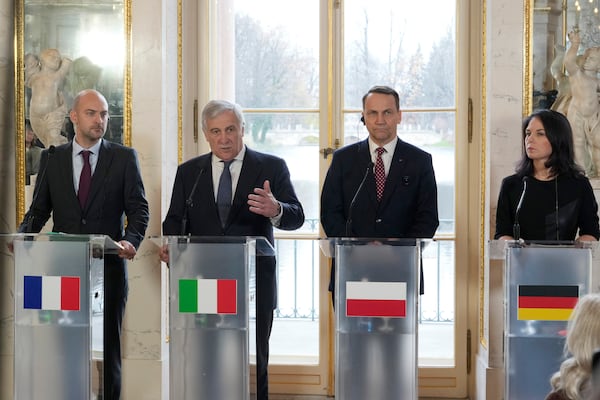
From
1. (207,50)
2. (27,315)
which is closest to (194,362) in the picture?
(27,315)

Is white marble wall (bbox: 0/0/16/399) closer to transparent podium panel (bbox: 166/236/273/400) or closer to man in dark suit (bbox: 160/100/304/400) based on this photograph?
man in dark suit (bbox: 160/100/304/400)

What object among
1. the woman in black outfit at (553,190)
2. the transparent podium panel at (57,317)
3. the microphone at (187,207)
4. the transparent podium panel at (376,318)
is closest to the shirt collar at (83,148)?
the microphone at (187,207)

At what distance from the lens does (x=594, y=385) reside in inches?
53.2

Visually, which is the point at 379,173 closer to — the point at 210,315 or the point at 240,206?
the point at 240,206

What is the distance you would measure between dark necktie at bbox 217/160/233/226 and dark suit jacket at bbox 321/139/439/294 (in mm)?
441

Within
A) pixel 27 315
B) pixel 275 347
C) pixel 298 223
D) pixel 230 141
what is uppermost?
pixel 230 141

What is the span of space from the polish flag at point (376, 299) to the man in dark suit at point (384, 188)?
737 millimetres

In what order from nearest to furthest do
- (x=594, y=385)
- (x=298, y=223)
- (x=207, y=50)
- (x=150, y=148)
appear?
(x=594, y=385) → (x=298, y=223) → (x=150, y=148) → (x=207, y=50)

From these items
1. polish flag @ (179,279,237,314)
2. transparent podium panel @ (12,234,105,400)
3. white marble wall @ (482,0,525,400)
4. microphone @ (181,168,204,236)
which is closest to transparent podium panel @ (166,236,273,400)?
polish flag @ (179,279,237,314)

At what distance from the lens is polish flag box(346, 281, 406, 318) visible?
3428 mm

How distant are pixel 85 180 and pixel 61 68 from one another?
937mm

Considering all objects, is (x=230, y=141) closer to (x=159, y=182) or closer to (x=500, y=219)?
(x=159, y=182)

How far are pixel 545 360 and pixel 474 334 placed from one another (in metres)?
1.76

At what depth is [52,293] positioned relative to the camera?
351cm
